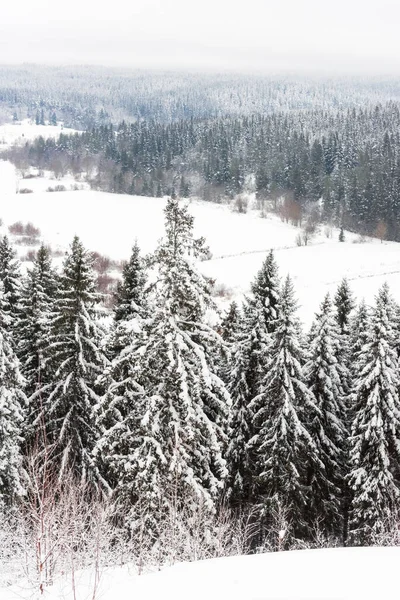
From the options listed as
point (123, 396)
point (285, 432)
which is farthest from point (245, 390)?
point (123, 396)

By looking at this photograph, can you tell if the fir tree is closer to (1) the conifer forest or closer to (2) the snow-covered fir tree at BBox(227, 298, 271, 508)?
(1) the conifer forest

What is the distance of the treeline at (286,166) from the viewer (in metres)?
133

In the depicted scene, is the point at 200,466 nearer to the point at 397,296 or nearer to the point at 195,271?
the point at 195,271

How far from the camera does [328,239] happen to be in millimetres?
122375

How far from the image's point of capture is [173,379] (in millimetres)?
14555

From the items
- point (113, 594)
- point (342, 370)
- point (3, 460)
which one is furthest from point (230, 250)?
point (113, 594)

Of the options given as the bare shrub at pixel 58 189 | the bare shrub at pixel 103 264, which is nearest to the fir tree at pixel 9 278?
the bare shrub at pixel 103 264

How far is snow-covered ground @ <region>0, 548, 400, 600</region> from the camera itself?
9.41 metres

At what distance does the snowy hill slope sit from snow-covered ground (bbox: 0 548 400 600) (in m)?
51.6

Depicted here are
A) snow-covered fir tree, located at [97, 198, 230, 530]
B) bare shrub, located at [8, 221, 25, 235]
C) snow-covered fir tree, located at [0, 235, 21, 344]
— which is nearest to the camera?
snow-covered fir tree, located at [97, 198, 230, 530]

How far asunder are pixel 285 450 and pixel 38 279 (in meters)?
12.8

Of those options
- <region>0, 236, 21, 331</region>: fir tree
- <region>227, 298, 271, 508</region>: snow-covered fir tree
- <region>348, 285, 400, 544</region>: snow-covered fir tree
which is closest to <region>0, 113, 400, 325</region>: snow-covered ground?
<region>227, 298, 271, 508</region>: snow-covered fir tree

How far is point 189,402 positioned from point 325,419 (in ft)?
→ 37.3

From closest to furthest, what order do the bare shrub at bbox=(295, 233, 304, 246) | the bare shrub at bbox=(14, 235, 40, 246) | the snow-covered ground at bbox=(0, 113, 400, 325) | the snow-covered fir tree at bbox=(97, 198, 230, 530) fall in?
the snow-covered fir tree at bbox=(97, 198, 230, 530)
the snow-covered ground at bbox=(0, 113, 400, 325)
the bare shrub at bbox=(14, 235, 40, 246)
the bare shrub at bbox=(295, 233, 304, 246)
